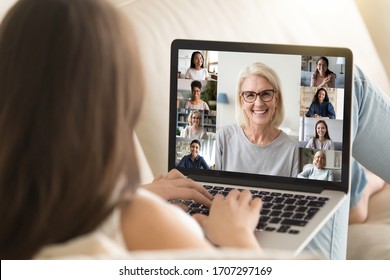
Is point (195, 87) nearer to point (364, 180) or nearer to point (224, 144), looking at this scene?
point (224, 144)

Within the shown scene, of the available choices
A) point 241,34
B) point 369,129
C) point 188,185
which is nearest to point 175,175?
point 188,185

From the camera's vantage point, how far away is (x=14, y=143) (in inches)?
25.0

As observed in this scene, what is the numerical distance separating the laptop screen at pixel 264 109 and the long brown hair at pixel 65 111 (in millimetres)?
367

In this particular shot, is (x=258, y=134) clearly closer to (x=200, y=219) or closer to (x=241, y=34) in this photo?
(x=200, y=219)

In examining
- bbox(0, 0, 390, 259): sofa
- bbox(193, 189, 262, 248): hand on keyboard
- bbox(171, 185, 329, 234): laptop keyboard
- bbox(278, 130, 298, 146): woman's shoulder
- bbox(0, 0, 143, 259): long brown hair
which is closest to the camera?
bbox(0, 0, 143, 259): long brown hair

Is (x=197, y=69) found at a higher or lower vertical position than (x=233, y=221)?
higher

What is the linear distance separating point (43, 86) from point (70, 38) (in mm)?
39

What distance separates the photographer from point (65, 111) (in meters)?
0.62

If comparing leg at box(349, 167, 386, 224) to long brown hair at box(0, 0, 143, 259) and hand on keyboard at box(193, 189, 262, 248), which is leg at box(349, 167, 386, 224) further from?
long brown hair at box(0, 0, 143, 259)

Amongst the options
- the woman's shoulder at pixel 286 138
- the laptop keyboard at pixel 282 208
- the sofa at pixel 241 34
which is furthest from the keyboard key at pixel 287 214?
the sofa at pixel 241 34

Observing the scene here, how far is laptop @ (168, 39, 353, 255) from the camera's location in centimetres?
98

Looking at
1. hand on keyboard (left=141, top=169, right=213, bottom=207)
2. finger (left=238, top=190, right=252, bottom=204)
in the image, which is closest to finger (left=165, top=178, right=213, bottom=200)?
hand on keyboard (left=141, top=169, right=213, bottom=207)

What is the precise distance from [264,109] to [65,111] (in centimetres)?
41
